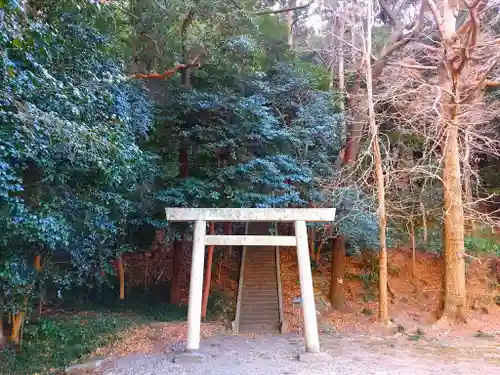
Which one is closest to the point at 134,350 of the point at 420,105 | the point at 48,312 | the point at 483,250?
the point at 48,312

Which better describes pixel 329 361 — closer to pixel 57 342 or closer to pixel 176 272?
pixel 57 342

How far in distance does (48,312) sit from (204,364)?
6.93 metres

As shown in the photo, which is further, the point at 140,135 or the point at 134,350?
the point at 140,135

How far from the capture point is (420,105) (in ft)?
36.4

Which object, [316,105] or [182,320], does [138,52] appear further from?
[182,320]

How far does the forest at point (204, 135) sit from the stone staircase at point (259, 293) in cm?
116

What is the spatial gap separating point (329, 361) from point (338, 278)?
6080 millimetres

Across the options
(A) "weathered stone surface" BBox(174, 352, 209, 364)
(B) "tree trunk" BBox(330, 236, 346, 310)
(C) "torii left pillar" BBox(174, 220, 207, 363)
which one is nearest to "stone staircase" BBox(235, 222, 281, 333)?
(B) "tree trunk" BBox(330, 236, 346, 310)

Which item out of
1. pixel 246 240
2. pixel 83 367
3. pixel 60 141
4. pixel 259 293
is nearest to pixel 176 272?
pixel 259 293

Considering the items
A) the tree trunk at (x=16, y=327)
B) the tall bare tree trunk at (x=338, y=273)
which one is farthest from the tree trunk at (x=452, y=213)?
the tree trunk at (x=16, y=327)

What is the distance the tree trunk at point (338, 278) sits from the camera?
42.8 feet

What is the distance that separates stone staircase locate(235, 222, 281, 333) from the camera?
38.6 ft

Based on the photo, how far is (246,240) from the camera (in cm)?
819

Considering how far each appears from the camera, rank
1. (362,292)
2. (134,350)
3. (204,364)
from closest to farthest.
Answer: (204,364) → (134,350) → (362,292)
